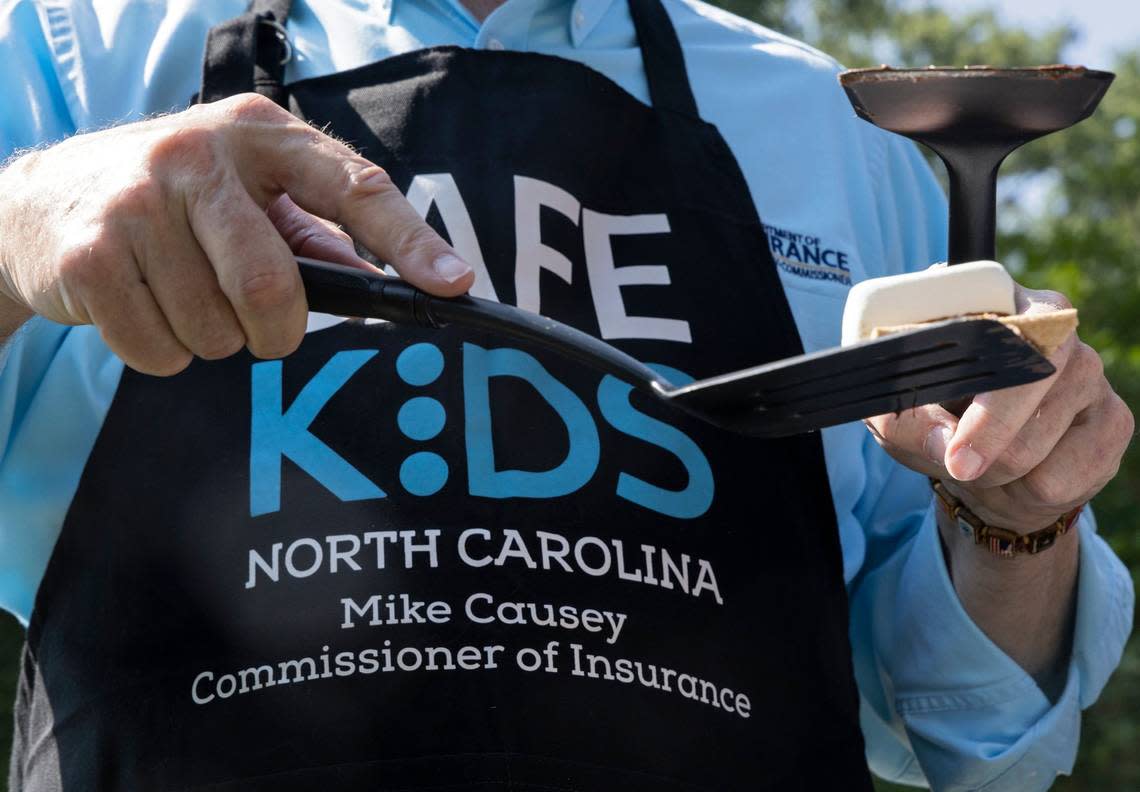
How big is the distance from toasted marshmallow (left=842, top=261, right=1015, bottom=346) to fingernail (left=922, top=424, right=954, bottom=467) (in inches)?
4.9

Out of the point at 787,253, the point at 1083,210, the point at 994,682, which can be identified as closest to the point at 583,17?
the point at 787,253

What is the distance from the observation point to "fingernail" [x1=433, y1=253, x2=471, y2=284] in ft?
3.13

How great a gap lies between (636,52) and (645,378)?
632 millimetres

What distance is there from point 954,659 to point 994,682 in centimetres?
4

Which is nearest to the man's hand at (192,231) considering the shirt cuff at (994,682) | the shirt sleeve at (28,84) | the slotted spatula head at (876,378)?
the slotted spatula head at (876,378)

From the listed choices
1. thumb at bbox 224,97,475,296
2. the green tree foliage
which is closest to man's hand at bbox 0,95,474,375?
thumb at bbox 224,97,475,296

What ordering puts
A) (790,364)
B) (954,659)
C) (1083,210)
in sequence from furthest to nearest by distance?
(1083,210) < (954,659) < (790,364)

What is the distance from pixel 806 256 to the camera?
147 cm

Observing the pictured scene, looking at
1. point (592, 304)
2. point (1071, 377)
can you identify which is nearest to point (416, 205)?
point (592, 304)

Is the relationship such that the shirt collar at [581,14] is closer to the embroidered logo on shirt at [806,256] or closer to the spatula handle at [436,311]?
the embroidered logo on shirt at [806,256]

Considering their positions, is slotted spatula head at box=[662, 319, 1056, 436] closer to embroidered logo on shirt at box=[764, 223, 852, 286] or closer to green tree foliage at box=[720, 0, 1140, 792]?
embroidered logo on shirt at box=[764, 223, 852, 286]

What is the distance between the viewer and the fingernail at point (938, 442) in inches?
42.4

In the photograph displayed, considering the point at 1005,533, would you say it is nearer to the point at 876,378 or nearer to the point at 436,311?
the point at 876,378

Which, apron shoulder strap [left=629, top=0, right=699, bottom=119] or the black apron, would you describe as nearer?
the black apron
